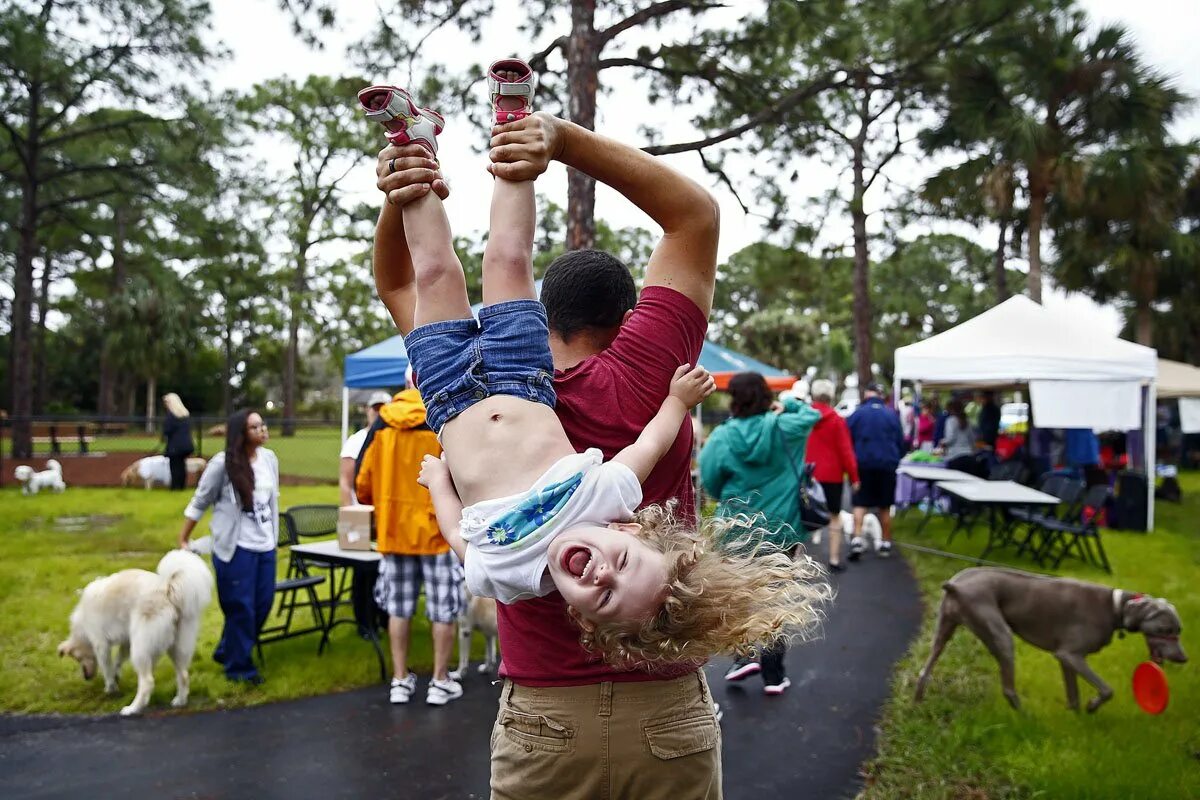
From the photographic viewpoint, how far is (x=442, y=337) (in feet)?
4.42

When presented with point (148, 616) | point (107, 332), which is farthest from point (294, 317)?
point (148, 616)

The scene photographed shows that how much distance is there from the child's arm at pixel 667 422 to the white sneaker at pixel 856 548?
8.49 metres

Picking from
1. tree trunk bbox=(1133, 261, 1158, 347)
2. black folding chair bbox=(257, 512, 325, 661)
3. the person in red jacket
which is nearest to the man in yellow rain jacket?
black folding chair bbox=(257, 512, 325, 661)

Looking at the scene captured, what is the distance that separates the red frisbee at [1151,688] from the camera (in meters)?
→ 4.04

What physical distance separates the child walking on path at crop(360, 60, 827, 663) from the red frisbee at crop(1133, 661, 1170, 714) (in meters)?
3.79

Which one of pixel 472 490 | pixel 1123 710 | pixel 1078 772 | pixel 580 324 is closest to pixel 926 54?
pixel 1123 710

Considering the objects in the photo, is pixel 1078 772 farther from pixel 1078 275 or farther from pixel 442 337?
pixel 1078 275

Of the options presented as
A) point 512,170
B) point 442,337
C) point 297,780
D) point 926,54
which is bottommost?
point 297,780

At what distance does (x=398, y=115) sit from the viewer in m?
1.40

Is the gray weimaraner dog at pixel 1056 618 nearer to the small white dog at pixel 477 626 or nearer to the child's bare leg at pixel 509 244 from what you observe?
the small white dog at pixel 477 626

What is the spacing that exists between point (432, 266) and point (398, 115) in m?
0.28

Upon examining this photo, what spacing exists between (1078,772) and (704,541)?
349 centimetres

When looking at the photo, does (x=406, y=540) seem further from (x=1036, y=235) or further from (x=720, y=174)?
(x=1036, y=235)

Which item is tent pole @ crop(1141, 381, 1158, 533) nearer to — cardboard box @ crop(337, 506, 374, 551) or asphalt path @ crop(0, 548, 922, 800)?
asphalt path @ crop(0, 548, 922, 800)
